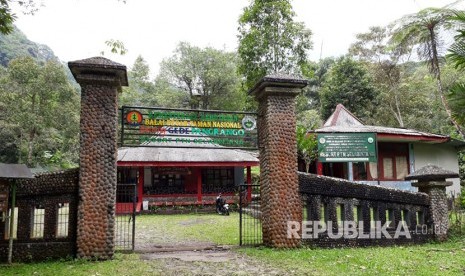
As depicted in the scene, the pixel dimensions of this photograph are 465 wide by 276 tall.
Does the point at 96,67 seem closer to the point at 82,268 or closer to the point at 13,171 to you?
the point at 13,171

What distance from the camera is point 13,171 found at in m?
6.90

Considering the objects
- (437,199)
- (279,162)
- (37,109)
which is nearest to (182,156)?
(279,162)

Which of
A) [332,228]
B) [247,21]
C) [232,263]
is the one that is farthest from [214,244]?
[247,21]

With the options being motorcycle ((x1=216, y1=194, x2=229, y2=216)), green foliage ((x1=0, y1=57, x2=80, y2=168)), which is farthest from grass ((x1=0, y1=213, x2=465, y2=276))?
green foliage ((x1=0, y1=57, x2=80, y2=168))

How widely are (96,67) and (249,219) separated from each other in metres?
10.2

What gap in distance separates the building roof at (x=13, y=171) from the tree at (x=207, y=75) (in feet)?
94.7

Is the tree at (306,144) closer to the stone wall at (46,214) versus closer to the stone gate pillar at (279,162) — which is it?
the stone gate pillar at (279,162)

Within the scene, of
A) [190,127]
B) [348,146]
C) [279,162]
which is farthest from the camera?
[348,146]

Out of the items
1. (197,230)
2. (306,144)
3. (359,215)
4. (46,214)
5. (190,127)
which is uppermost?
(306,144)

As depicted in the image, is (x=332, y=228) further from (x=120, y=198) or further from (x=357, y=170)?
(x=120, y=198)

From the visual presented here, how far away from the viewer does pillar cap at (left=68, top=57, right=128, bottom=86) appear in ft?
25.0

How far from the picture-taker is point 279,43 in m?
18.2

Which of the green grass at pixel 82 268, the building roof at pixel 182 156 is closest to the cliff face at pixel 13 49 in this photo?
the building roof at pixel 182 156

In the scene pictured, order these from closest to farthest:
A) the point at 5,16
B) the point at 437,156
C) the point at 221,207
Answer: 1. the point at 5,16
2. the point at 221,207
3. the point at 437,156
